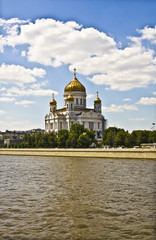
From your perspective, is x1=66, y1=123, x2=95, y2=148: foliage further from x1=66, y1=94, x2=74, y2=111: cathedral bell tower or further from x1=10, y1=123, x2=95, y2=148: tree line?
x1=66, y1=94, x2=74, y2=111: cathedral bell tower

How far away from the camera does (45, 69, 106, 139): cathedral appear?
103 m

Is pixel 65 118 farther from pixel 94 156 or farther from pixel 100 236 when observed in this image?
pixel 100 236

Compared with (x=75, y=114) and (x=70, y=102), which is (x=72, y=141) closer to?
(x=70, y=102)

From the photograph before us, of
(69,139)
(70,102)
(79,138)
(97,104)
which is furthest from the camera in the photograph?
(97,104)

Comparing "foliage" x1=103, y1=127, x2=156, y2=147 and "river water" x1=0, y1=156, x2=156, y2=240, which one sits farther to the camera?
Answer: "foliage" x1=103, y1=127, x2=156, y2=147

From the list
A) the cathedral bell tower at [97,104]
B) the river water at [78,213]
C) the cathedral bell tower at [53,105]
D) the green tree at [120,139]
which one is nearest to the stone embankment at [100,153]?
the green tree at [120,139]

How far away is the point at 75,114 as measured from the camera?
342ft

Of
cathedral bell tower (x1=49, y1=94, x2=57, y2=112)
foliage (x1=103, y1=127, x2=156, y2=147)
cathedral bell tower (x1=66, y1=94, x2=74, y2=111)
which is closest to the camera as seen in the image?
foliage (x1=103, y1=127, x2=156, y2=147)

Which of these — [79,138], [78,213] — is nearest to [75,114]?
[79,138]

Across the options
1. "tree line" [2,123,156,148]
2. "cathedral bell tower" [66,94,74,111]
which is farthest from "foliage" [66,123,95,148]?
"cathedral bell tower" [66,94,74,111]

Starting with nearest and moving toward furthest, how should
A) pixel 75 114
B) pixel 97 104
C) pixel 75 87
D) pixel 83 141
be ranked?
pixel 83 141, pixel 75 114, pixel 75 87, pixel 97 104

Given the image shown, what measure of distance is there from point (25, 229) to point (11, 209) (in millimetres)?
2698

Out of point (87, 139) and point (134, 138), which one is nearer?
point (134, 138)

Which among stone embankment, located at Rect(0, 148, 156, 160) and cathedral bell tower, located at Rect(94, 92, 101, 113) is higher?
cathedral bell tower, located at Rect(94, 92, 101, 113)
